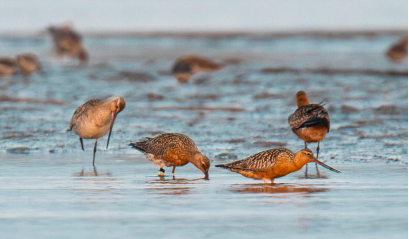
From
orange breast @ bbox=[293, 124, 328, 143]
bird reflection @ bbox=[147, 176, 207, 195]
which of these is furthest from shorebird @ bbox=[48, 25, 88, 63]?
bird reflection @ bbox=[147, 176, 207, 195]

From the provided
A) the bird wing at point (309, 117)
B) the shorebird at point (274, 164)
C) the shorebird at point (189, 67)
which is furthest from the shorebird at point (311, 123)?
the shorebird at point (189, 67)

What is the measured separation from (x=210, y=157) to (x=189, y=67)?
639 inches

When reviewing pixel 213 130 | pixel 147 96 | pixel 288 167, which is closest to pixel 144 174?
pixel 288 167

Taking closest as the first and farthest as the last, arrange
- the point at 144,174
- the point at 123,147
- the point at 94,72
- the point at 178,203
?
the point at 178,203
the point at 144,174
the point at 123,147
the point at 94,72

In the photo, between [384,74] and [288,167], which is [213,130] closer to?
[288,167]

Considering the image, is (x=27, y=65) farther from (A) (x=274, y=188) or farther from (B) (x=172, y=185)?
(A) (x=274, y=188)

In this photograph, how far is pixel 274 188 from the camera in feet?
28.5

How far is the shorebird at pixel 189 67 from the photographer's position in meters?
26.1

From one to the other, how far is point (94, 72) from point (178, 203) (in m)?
21.1

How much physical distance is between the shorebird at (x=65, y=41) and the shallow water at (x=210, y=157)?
9.59 metres

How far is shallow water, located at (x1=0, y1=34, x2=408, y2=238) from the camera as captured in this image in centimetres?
677

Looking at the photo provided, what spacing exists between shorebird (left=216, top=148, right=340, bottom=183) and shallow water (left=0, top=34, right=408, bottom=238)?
135mm

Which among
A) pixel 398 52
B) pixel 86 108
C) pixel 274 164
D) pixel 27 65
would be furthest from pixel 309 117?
pixel 398 52

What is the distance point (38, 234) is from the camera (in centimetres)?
632
